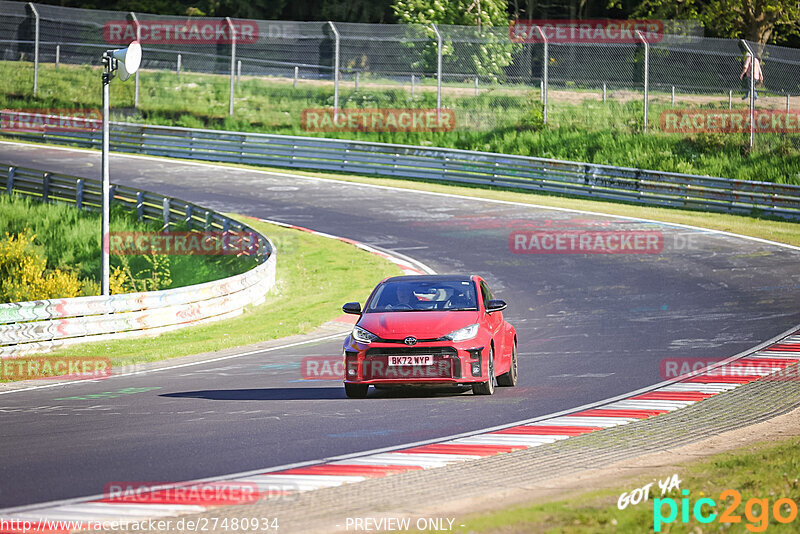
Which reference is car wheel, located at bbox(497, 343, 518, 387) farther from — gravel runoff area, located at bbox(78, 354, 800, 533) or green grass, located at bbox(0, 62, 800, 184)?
green grass, located at bbox(0, 62, 800, 184)

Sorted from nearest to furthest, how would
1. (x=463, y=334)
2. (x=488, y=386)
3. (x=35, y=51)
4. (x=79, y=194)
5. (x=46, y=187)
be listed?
(x=463, y=334) < (x=488, y=386) < (x=79, y=194) < (x=46, y=187) < (x=35, y=51)

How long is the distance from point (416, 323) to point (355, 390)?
3.54 feet

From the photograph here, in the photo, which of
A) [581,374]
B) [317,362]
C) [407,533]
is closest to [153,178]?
[317,362]

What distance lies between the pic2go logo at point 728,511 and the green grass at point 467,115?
28.5 meters

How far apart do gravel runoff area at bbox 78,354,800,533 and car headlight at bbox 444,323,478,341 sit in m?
2.10

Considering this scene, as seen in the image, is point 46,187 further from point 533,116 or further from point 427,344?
point 427,344

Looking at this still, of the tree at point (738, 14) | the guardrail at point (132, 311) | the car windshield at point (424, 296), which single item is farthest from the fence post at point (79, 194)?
the tree at point (738, 14)

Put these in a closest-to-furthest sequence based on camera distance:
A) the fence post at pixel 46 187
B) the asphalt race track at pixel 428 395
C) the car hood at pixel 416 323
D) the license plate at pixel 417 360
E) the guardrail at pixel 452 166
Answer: the asphalt race track at pixel 428 395
the license plate at pixel 417 360
the car hood at pixel 416 323
the guardrail at pixel 452 166
the fence post at pixel 46 187

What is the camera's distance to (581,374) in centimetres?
1411

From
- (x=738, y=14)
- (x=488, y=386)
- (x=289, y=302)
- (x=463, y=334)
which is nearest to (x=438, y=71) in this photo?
(x=738, y=14)

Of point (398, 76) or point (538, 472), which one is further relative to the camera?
point (398, 76)

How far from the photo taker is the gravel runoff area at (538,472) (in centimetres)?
742

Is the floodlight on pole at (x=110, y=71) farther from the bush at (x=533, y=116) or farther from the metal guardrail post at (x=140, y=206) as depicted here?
the bush at (x=533, y=116)

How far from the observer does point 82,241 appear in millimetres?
30188
